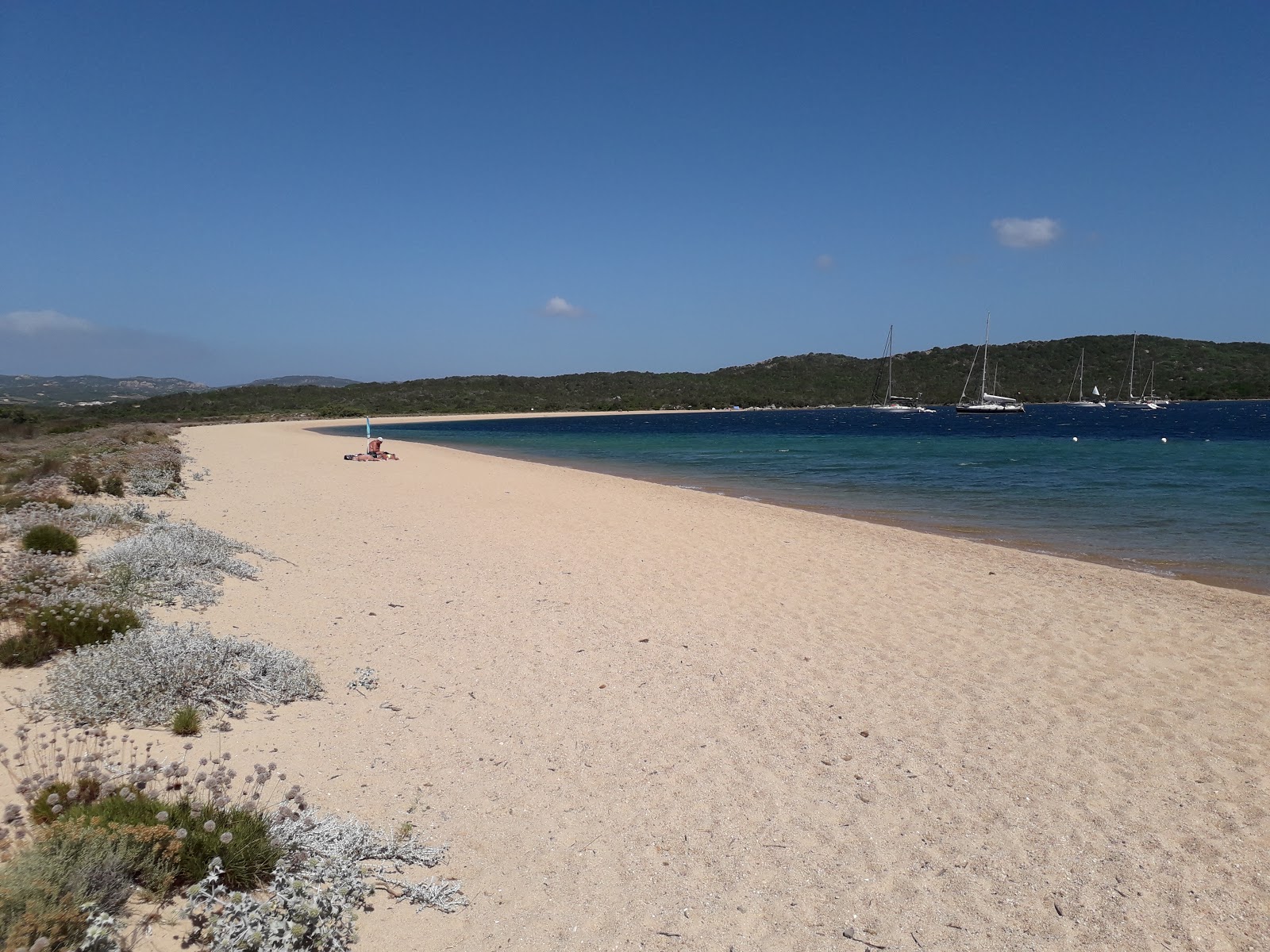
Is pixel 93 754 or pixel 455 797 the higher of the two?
pixel 93 754

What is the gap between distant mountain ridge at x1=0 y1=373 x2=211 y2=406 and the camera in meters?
126

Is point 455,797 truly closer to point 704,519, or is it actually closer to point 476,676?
point 476,676

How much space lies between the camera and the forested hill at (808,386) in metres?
98.6

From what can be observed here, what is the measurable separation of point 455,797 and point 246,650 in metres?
2.34

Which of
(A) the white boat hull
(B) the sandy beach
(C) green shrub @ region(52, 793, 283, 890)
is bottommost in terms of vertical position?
(B) the sandy beach

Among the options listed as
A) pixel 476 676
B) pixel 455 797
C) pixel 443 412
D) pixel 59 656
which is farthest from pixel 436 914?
pixel 443 412

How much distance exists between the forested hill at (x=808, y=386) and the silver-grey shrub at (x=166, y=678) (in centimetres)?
8474

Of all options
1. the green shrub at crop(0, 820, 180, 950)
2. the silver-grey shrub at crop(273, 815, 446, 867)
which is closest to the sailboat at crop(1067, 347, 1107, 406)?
the silver-grey shrub at crop(273, 815, 446, 867)

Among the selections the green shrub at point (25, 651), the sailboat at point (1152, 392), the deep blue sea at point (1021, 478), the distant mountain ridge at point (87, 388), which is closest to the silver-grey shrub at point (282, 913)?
the green shrub at point (25, 651)

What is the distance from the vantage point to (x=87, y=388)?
15838 centimetres

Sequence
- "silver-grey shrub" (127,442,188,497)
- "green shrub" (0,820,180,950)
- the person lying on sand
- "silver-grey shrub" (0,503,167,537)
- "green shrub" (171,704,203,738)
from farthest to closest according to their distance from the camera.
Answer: the person lying on sand
"silver-grey shrub" (127,442,188,497)
"silver-grey shrub" (0,503,167,537)
"green shrub" (171,704,203,738)
"green shrub" (0,820,180,950)

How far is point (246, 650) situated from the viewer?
5.10 meters

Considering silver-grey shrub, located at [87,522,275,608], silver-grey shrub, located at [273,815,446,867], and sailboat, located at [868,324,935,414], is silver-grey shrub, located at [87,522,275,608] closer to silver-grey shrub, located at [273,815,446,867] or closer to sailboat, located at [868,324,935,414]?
silver-grey shrub, located at [273,815,446,867]

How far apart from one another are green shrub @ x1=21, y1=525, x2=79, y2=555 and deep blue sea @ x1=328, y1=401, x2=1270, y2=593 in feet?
42.4
